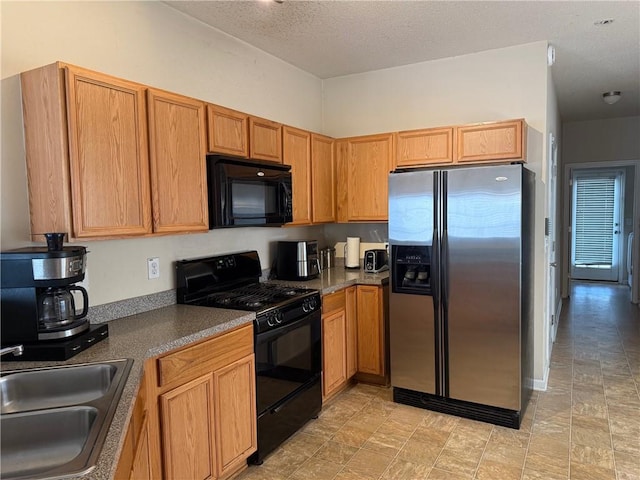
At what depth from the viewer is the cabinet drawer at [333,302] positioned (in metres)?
3.08

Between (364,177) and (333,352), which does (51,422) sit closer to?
(333,352)

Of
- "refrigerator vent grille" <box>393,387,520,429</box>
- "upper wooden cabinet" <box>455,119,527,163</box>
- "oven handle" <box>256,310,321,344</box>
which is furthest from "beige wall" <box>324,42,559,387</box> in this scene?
"oven handle" <box>256,310,321,344</box>

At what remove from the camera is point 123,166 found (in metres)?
2.00

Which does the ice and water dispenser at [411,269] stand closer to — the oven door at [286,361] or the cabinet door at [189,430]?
the oven door at [286,361]

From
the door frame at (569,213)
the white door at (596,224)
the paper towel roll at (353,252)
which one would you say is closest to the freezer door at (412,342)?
the paper towel roll at (353,252)

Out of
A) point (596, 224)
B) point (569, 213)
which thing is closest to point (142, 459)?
Answer: point (569, 213)

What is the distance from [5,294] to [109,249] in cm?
65

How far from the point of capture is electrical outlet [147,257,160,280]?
2490 millimetres

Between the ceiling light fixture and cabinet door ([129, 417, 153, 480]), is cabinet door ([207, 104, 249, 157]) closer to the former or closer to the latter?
cabinet door ([129, 417, 153, 480])

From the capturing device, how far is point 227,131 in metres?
2.60

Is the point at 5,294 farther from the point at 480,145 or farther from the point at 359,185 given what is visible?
the point at 480,145

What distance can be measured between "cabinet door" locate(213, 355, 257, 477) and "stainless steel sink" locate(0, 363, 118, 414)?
61 cm

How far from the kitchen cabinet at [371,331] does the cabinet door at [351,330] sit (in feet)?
0.10

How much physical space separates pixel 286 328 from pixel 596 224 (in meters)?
7.78
